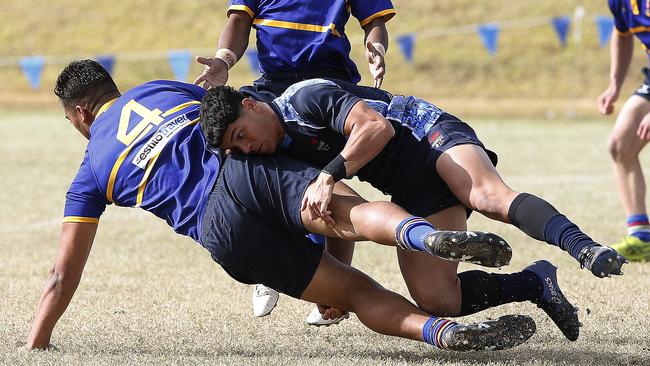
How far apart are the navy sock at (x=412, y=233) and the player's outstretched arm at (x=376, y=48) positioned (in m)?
1.33

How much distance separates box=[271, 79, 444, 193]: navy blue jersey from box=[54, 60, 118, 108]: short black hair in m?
0.87

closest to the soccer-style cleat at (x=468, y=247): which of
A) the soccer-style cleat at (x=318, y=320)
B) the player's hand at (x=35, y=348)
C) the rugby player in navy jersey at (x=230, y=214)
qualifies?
the rugby player in navy jersey at (x=230, y=214)

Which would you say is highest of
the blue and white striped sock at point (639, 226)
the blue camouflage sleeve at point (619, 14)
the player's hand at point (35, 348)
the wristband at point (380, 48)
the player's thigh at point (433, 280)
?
the wristband at point (380, 48)

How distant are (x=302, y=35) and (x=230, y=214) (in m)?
1.49

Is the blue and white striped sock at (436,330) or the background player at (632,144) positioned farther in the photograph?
the background player at (632,144)

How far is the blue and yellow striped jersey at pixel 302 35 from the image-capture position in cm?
549

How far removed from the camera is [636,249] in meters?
7.11

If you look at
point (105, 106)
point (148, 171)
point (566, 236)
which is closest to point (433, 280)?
point (566, 236)

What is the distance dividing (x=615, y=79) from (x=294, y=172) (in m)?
3.90

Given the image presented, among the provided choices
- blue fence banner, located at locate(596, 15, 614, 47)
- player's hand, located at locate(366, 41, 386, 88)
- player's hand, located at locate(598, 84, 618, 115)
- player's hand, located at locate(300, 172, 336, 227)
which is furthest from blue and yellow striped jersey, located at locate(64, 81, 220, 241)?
blue fence banner, located at locate(596, 15, 614, 47)

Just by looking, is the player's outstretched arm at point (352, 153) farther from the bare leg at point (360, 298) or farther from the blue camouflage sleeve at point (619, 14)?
the blue camouflage sleeve at point (619, 14)

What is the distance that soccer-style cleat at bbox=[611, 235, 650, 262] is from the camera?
7084 mm

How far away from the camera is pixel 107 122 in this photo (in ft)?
15.7

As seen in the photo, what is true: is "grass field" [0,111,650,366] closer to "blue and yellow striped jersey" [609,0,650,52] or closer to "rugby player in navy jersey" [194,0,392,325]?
"rugby player in navy jersey" [194,0,392,325]
